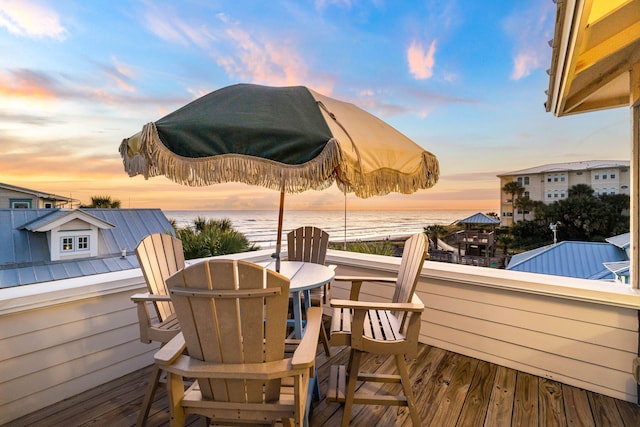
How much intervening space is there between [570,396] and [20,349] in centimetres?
362

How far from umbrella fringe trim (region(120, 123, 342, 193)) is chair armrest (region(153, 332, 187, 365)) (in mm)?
770

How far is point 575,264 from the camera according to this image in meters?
3.79

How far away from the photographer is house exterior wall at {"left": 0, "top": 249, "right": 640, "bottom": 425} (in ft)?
6.04

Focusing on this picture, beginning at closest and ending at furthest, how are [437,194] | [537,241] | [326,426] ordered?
[326,426]
[537,241]
[437,194]

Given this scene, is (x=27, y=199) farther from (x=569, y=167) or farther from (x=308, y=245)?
(x=569, y=167)

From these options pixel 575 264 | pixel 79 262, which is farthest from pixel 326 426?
pixel 79 262

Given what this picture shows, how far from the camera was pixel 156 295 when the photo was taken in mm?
1778

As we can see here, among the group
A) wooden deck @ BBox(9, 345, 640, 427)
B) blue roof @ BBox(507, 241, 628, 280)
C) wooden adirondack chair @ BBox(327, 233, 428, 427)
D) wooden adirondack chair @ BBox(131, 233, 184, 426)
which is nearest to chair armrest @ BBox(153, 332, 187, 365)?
wooden adirondack chair @ BBox(131, 233, 184, 426)

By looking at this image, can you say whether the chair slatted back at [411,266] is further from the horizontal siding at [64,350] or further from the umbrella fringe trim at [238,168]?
the horizontal siding at [64,350]

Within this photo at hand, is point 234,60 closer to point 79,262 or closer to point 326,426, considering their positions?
point 79,262

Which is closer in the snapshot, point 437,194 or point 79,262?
point 79,262

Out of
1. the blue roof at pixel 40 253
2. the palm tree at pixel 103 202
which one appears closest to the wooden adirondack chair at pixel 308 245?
the blue roof at pixel 40 253

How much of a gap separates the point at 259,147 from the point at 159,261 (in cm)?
119

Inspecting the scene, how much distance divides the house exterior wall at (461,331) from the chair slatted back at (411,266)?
2.19ft
